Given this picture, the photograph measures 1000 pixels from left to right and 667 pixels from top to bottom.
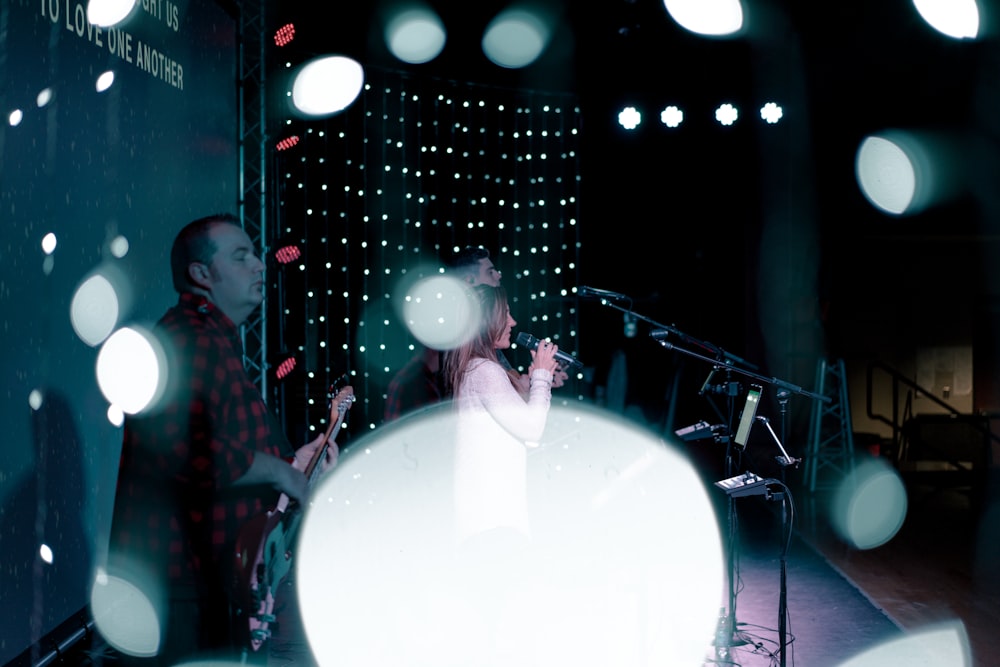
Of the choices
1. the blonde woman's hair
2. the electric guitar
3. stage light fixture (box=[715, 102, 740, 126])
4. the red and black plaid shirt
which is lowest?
the electric guitar

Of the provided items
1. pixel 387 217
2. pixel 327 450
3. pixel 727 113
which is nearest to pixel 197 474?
pixel 327 450

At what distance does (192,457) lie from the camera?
2100 mm

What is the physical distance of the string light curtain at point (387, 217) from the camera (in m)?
7.28

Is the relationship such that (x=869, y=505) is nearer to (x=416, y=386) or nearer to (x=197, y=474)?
(x=416, y=386)

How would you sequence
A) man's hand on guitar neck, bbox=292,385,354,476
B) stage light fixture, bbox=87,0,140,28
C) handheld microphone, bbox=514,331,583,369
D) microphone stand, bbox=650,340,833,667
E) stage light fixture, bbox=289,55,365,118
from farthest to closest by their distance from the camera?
1. stage light fixture, bbox=289,55,365,118
2. stage light fixture, bbox=87,0,140,28
3. microphone stand, bbox=650,340,833,667
4. handheld microphone, bbox=514,331,583,369
5. man's hand on guitar neck, bbox=292,385,354,476

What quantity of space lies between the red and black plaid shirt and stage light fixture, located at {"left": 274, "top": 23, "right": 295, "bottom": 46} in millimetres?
3502

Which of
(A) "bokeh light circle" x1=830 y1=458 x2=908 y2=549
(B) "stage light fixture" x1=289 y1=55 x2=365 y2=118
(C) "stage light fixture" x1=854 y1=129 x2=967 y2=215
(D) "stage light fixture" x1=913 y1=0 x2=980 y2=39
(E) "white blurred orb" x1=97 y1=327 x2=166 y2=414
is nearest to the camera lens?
(E) "white blurred orb" x1=97 y1=327 x2=166 y2=414

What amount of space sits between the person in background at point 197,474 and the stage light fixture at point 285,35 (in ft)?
11.1

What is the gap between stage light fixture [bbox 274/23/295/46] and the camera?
524cm

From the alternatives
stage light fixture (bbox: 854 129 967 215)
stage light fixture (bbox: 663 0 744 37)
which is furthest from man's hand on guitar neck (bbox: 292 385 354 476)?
stage light fixture (bbox: 854 129 967 215)

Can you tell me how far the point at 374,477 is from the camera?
21.1ft

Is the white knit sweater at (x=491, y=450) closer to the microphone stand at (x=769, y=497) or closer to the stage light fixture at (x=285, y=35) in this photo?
the microphone stand at (x=769, y=497)

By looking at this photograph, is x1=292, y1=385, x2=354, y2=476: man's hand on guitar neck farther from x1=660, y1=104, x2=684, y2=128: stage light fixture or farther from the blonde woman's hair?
x1=660, y1=104, x2=684, y2=128: stage light fixture

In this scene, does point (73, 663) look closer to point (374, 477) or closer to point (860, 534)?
point (374, 477)
